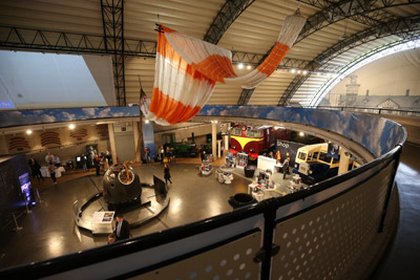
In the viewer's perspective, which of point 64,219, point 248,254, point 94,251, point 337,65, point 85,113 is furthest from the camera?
point 337,65

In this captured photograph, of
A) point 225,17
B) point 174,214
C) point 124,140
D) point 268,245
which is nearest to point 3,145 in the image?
point 124,140

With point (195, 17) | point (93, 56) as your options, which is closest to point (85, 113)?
point (93, 56)

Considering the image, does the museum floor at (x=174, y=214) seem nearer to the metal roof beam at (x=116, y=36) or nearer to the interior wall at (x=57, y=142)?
the interior wall at (x=57, y=142)

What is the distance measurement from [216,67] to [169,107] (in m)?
1.84

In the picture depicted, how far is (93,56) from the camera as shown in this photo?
1305 cm

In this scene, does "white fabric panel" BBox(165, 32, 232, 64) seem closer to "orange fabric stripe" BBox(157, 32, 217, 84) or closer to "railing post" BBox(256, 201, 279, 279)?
"orange fabric stripe" BBox(157, 32, 217, 84)

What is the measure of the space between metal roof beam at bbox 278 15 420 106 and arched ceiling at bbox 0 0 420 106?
0.07 metres

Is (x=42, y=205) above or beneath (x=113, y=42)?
beneath

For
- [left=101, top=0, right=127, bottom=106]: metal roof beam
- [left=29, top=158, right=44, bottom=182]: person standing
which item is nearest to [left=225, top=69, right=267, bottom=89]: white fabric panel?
[left=101, top=0, right=127, bottom=106]: metal roof beam

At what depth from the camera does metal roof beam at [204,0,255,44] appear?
12055 mm

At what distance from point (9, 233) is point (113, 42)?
36.3 ft

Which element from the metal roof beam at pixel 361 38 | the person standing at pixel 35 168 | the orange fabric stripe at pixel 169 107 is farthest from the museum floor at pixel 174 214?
the metal roof beam at pixel 361 38

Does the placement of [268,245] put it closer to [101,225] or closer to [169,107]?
[169,107]

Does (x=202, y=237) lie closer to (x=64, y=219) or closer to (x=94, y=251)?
(x=94, y=251)
